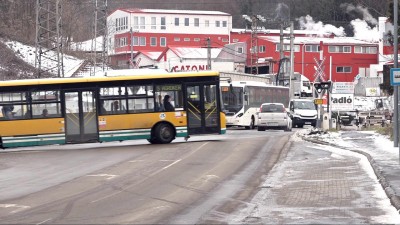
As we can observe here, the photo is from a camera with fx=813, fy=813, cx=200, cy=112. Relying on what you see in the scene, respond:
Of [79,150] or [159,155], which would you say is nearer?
[159,155]

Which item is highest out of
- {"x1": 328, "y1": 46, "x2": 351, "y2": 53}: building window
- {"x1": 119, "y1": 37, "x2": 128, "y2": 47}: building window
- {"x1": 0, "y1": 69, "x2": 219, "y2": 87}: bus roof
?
{"x1": 119, "y1": 37, "x2": 128, "y2": 47}: building window

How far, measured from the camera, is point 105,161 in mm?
26062

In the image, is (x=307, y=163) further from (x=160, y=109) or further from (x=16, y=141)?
(x=16, y=141)

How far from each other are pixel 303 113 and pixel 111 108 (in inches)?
1048

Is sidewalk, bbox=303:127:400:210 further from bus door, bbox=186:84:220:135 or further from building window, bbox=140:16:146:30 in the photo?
building window, bbox=140:16:146:30

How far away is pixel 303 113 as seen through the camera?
56531 millimetres

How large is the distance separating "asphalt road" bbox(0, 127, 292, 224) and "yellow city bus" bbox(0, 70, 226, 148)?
649 millimetres

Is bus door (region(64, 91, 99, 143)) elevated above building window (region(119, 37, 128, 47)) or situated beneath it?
situated beneath

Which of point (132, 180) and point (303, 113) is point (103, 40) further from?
point (132, 180)

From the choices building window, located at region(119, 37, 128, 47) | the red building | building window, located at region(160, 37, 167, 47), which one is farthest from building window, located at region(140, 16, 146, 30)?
building window, located at region(119, 37, 128, 47)

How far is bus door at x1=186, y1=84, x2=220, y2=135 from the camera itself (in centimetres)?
3253

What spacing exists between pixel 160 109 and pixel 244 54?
7706cm

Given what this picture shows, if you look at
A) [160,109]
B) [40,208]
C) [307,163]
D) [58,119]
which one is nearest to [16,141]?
[58,119]

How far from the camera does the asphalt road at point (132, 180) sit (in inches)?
557
